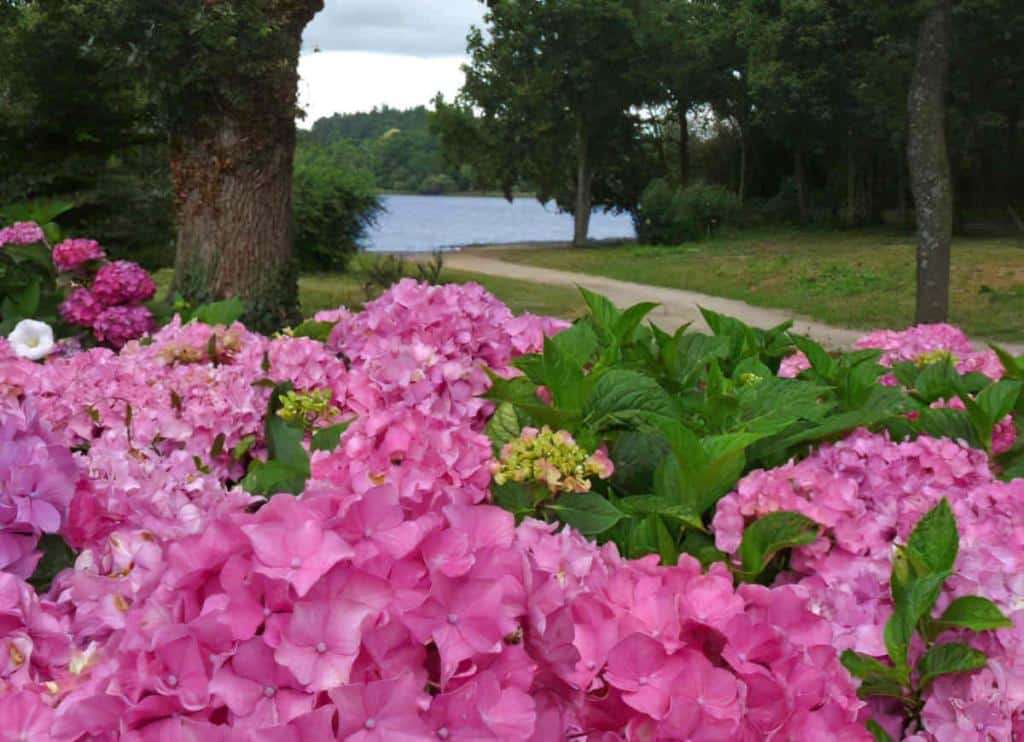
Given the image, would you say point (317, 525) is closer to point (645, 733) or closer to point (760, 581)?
point (645, 733)

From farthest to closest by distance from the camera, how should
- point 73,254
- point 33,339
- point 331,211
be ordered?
point 331,211 < point 73,254 < point 33,339

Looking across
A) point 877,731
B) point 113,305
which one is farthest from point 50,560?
point 113,305

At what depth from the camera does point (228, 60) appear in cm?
769

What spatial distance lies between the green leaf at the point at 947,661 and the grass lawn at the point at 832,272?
12.2 metres

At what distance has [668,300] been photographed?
57.5 ft

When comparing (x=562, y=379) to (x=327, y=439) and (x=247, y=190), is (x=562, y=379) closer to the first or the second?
(x=327, y=439)

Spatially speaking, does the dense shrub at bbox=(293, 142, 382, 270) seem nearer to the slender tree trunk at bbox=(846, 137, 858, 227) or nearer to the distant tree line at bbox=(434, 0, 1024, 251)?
the distant tree line at bbox=(434, 0, 1024, 251)

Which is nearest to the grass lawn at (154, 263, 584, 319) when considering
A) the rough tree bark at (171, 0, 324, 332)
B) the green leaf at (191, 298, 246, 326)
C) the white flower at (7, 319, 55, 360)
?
the rough tree bark at (171, 0, 324, 332)

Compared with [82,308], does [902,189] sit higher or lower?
higher

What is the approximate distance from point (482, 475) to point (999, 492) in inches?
34.8

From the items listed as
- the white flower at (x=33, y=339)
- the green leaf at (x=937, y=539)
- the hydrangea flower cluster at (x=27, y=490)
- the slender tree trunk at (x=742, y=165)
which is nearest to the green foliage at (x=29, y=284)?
the white flower at (x=33, y=339)

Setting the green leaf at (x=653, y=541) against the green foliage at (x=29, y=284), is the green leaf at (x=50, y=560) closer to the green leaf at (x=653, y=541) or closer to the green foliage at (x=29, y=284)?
the green leaf at (x=653, y=541)

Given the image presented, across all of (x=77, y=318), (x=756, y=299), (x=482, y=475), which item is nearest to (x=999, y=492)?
(x=482, y=475)

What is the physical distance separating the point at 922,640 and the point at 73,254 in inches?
161
